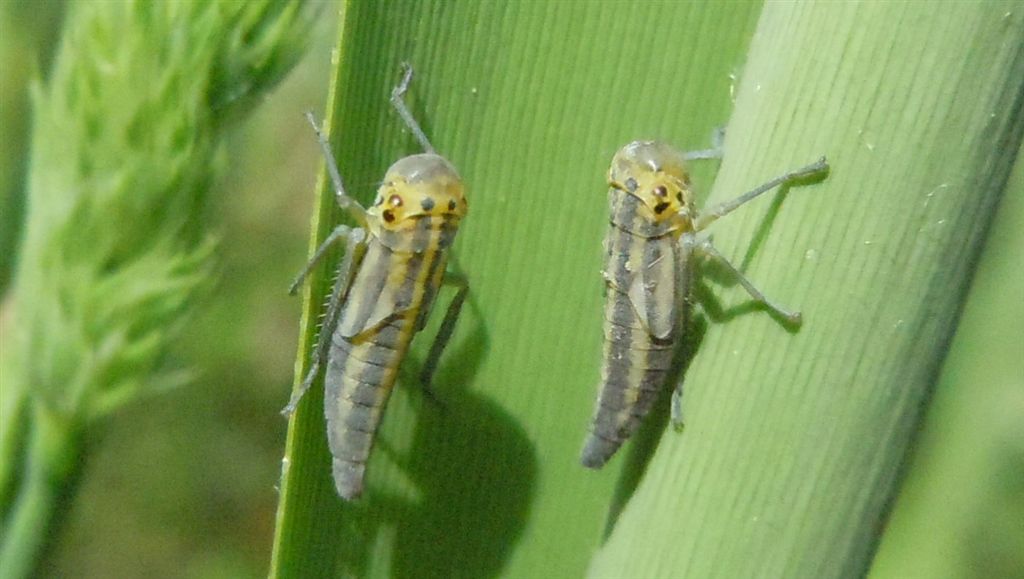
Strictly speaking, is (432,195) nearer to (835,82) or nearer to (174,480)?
(835,82)

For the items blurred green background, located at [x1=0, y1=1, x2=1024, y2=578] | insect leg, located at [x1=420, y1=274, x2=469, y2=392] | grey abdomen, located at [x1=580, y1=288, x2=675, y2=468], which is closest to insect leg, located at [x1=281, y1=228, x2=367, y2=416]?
insect leg, located at [x1=420, y1=274, x2=469, y2=392]

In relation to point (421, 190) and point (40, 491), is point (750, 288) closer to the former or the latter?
point (421, 190)

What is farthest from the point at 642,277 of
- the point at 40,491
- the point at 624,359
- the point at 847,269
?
the point at 40,491

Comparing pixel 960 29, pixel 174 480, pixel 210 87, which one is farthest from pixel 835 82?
pixel 174 480

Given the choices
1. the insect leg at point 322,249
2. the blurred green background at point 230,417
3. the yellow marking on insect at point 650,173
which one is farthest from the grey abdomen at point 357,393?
the blurred green background at point 230,417

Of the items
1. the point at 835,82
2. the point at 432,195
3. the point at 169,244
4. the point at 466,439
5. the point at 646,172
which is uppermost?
the point at 835,82

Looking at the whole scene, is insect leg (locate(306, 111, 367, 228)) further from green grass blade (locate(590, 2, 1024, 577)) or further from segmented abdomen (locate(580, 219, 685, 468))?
green grass blade (locate(590, 2, 1024, 577))
